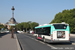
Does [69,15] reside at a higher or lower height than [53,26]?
higher

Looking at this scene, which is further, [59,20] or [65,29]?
[59,20]

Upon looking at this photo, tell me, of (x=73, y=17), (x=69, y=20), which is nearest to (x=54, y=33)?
(x=69, y=20)

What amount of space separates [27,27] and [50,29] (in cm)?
10610

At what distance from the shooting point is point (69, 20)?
5816 cm

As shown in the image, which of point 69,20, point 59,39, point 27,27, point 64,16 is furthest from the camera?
Result: point 27,27

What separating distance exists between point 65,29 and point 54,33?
A: 4.38 feet

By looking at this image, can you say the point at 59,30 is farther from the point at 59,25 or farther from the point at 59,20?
the point at 59,20

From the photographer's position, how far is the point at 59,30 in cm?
1622

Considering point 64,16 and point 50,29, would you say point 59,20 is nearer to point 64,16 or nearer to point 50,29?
point 64,16

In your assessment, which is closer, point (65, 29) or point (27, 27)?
point (65, 29)

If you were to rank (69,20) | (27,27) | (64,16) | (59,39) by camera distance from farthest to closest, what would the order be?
(27,27) < (64,16) < (69,20) < (59,39)

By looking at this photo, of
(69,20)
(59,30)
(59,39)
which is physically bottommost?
(59,39)

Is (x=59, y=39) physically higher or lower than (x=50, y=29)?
lower

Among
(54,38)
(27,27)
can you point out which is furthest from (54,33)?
(27,27)
